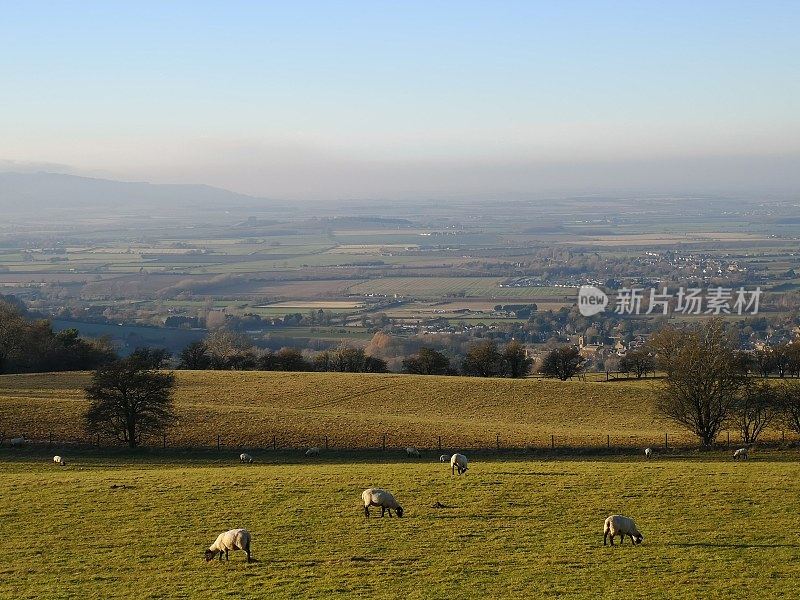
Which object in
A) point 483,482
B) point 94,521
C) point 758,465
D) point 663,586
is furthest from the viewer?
point 758,465

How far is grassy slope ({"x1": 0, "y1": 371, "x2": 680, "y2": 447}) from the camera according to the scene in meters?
37.4

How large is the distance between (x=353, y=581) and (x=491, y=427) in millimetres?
25678

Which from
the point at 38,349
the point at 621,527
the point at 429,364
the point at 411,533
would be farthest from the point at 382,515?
the point at 38,349

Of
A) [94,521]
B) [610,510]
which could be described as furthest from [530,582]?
[94,521]

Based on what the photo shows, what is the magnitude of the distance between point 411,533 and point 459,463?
7.32m

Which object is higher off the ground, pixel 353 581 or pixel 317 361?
pixel 353 581

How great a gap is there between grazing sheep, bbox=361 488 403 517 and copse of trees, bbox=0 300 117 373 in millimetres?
55081

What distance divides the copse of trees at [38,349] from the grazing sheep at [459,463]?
51.3 metres

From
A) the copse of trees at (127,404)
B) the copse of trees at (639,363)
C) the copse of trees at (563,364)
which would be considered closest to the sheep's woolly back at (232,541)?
the copse of trees at (127,404)

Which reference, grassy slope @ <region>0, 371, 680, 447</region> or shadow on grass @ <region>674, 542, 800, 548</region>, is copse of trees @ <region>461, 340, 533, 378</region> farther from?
shadow on grass @ <region>674, 542, 800, 548</region>

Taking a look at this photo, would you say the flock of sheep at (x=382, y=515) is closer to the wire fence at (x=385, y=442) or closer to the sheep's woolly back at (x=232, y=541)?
the sheep's woolly back at (x=232, y=541)

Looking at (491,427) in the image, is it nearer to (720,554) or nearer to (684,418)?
(684,418)

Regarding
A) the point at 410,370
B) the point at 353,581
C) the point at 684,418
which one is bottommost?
the point at 410,370

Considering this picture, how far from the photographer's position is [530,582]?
14922 millimetres
